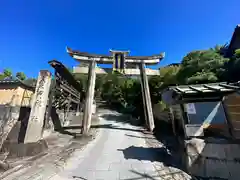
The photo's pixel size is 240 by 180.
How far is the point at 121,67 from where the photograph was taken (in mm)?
10109

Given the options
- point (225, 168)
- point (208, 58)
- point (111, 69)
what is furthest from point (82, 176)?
point (208, 58)

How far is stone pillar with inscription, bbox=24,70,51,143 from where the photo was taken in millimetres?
5337

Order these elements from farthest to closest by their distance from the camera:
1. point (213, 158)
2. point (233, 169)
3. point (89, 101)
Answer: point (89, 101), point (213, 158), point (233, 169)

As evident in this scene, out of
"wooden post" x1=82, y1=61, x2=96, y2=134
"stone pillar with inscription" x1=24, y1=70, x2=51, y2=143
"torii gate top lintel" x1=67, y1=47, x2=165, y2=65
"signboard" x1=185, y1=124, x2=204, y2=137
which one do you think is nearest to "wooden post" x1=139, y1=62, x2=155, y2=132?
"torii gate top lintel" x1=67, y1=47, x2=165, y2=65

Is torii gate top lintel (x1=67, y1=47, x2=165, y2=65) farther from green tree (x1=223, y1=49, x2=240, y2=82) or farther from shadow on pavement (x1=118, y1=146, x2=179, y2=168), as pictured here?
shadow on pavement (x1=118, y1=146, x2=179, y2=168)

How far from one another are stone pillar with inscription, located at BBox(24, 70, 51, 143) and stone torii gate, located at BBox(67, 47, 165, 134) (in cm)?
289

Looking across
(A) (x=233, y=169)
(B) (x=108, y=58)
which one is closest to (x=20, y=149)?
(A) (x=233, y=169)

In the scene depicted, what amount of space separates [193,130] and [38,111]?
20.9 feet

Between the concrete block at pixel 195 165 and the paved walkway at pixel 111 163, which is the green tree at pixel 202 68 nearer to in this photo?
the paved walkway at pixel 111 163

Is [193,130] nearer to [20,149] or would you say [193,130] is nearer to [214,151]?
[214,151]

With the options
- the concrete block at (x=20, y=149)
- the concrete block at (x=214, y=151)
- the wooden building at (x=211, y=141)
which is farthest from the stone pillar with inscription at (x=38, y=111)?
the concrete block at (x=214, y=151)

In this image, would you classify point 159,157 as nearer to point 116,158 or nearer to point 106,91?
point 116,158

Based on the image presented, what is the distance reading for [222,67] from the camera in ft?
33.1

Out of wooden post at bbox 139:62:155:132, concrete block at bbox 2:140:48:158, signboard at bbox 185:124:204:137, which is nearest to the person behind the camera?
signboard at bbox 185:124:204:137
